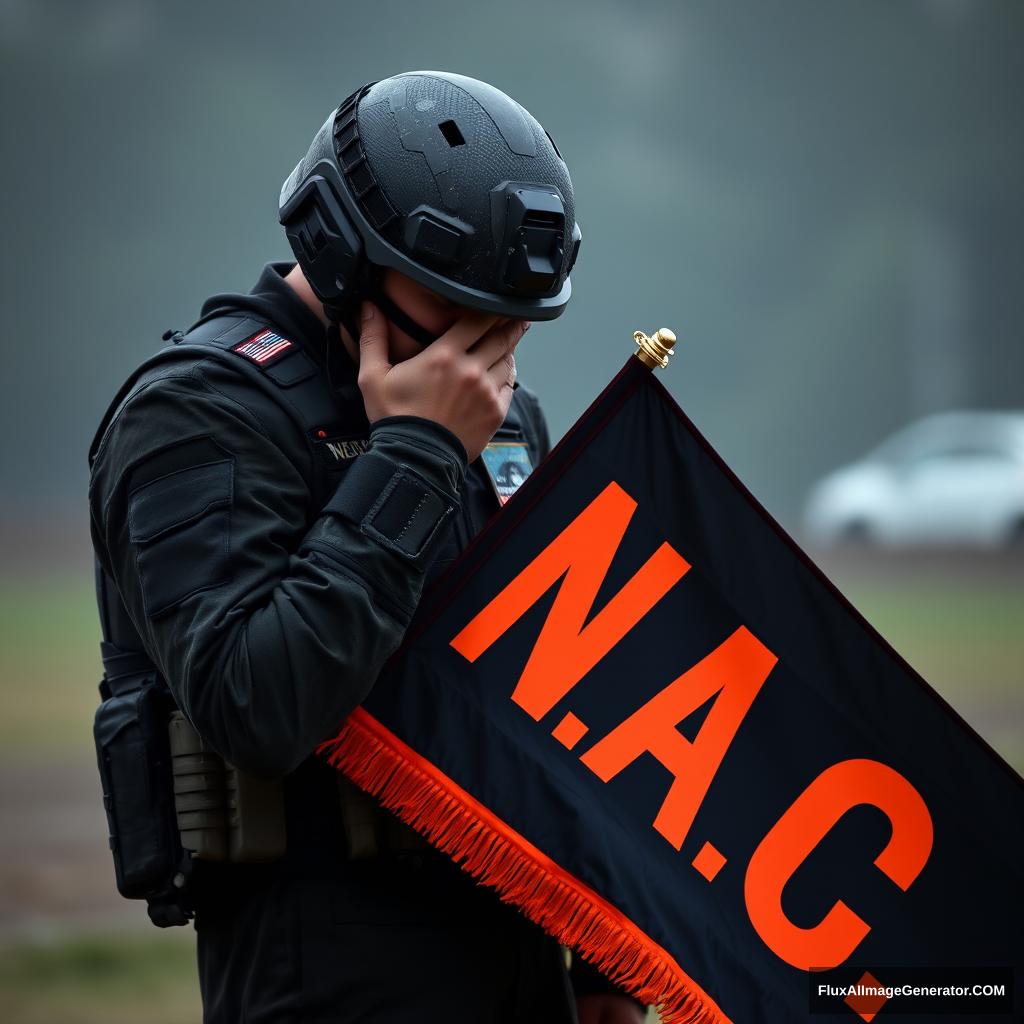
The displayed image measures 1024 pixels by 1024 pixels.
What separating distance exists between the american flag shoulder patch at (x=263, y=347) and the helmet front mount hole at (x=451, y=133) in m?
0.35

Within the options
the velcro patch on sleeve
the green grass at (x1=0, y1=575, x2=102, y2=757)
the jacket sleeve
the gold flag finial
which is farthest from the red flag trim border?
the green grass at (x1=0, y1=575, x2=102, y2=757)

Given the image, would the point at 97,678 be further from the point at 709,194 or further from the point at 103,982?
the point at 709,194

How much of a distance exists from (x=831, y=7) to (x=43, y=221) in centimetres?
1894

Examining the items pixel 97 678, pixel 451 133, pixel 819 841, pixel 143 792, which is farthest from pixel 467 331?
pixel 97 678

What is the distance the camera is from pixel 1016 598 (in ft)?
55.2

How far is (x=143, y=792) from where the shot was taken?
1709 mm

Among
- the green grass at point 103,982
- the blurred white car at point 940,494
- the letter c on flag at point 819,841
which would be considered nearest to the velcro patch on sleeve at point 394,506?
the letter c on flag at point 819,841

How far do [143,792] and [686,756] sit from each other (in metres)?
0.76

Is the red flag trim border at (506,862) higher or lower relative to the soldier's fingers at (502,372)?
lower

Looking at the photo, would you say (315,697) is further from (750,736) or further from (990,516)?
(990,516)

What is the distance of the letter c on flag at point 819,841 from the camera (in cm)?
179

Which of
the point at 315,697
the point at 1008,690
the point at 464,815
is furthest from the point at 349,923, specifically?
the point at 1008,690

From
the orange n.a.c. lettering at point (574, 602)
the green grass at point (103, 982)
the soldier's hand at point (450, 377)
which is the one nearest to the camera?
the soldier's hand at point (450, 377)

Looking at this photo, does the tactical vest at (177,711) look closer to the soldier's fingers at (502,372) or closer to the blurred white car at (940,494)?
the soldier's fingers at (502,372)
